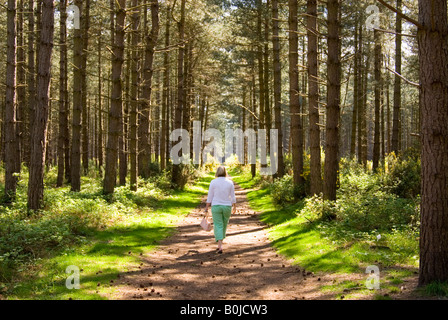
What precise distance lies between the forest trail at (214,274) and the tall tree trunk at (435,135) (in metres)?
1.76

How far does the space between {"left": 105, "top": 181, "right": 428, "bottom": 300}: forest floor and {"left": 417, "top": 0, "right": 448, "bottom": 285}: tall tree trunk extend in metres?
0.64

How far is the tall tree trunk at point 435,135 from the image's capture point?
5.59 m

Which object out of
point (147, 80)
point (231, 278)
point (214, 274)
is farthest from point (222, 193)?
point (147, 80)

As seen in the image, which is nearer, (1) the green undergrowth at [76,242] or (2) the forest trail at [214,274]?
(1) the green undergrowth at [76,242]

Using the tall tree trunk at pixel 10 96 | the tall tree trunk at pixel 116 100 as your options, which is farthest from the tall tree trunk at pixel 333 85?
the tall tree trunk at pixel 10 96

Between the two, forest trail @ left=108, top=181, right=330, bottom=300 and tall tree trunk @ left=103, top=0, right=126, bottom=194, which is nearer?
forest trail @ left=108, top=181, right=330, bottom=300

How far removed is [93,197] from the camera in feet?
44.3

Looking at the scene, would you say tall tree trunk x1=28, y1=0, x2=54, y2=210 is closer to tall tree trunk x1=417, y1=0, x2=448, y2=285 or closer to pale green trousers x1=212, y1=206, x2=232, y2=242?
pale green trousers x1=212, y1=206, x2=232, y2=242

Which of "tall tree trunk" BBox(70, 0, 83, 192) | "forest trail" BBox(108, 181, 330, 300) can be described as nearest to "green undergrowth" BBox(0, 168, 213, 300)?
"forest trail" BBox(108, 181, 330, 300)

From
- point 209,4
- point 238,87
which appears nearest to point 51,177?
point 209,4

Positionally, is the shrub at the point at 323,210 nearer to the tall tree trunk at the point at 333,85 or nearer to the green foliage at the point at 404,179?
the tall tree trunk at the point at 333,85

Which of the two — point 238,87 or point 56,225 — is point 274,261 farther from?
point 238,87

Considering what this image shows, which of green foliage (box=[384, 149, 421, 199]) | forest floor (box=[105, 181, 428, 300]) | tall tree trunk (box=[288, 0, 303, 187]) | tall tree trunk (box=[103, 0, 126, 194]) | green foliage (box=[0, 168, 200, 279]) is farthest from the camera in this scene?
tall tree trunk (box=[288, 0, 303, 187])

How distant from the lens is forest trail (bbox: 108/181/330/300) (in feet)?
21.4
